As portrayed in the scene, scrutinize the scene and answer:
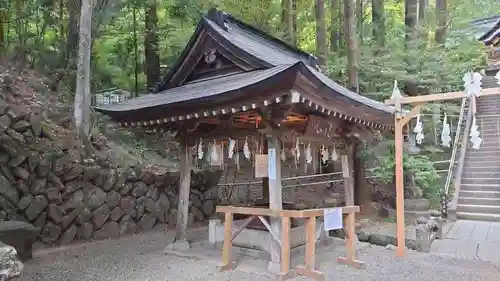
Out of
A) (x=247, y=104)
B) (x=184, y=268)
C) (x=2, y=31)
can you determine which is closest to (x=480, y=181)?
(x=247, y=104)

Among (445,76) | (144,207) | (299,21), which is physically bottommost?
(144,207)

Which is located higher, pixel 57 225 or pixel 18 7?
pixel 18 7

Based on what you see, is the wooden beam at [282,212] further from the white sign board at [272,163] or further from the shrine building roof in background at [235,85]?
the shrine building roof in background at [235,85]

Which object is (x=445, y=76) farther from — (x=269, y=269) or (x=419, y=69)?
(x=269, y=269)

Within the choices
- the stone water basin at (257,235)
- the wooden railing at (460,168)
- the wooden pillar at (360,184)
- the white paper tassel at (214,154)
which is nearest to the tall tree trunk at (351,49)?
the wooden pillar at (360,184)

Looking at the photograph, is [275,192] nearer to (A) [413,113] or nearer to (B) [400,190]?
(B) [400,190]

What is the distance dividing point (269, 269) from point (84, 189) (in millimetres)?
4163

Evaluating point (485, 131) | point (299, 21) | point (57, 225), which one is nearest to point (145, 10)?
point (299, 21)

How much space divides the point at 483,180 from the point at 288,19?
23.6ft

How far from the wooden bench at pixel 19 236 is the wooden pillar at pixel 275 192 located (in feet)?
12.2

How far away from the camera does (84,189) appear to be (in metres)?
7.66

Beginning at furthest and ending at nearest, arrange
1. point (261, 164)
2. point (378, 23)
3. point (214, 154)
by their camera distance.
Result: point (378, 23) → point (214, 154) → point (261, 164)

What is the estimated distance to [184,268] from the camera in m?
5.89

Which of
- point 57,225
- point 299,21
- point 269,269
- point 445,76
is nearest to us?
point 269,269
